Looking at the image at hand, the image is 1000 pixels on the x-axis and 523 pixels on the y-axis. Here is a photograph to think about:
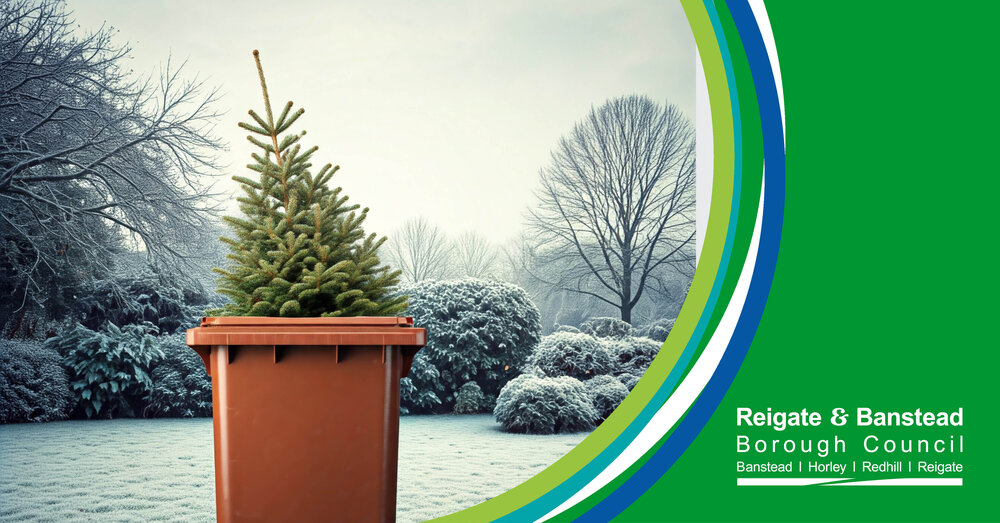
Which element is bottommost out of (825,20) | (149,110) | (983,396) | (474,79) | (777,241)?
(983,396)

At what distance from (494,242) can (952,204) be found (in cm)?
643

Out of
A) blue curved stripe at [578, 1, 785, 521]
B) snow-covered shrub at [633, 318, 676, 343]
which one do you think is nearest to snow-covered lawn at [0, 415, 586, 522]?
blue curved stripe at [578, 1, 785, 521]

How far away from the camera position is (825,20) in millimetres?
2590

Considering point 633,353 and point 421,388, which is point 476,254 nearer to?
point 421,388

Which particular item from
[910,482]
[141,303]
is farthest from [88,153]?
[910,482]

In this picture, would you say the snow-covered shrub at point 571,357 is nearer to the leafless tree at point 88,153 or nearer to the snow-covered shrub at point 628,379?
the snow-covered shrub at point 628,379

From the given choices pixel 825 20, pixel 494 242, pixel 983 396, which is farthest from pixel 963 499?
pixel 494 242

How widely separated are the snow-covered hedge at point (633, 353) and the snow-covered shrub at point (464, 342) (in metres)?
0.81

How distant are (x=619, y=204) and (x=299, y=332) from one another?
728 cm

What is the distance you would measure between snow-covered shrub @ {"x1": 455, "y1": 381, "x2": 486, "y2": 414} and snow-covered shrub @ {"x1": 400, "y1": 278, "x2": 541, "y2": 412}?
0.08 meters

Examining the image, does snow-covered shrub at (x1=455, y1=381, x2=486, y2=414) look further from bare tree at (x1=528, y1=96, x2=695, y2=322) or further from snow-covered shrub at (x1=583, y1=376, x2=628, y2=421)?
bare tree at (x1=528, y1=96, x2=695, y2=322)

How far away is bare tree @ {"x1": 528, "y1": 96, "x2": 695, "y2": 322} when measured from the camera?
8.90 metres

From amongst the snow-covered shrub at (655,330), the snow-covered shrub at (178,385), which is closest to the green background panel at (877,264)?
the snow-covered shrub at (178,385)

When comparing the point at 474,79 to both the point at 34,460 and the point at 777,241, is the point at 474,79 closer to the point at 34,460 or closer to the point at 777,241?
the point at 34,460
